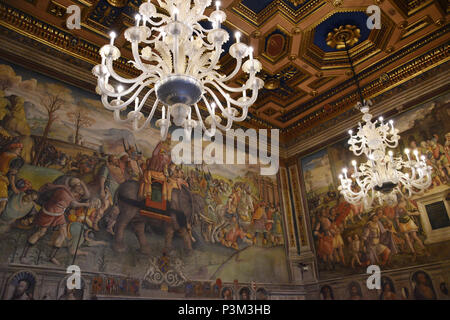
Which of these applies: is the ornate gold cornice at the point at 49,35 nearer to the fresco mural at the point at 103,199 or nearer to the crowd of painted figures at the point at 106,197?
the fresco mural at the point at 103,199

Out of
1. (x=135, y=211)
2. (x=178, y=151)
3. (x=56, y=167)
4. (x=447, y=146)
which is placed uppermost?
(x=178, y=151)

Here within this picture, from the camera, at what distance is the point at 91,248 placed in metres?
6.21

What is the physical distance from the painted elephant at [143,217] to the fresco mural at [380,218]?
12.9 ft

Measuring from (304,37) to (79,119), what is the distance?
5.45 metres

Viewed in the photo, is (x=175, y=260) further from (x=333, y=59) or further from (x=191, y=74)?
(x=333, y=59)

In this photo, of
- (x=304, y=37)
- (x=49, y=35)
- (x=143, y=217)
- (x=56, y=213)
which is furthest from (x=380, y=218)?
(x=49, y=35)

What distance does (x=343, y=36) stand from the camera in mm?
7754

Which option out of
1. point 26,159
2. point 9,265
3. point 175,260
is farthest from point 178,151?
point 9,265

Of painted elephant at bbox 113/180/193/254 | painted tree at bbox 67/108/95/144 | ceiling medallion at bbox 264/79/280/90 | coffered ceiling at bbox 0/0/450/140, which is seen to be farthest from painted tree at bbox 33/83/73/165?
ceiling medallion at bbox 264/79/280/90

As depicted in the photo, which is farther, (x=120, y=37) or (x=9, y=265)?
(x=120, y=37)

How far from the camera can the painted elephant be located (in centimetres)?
678

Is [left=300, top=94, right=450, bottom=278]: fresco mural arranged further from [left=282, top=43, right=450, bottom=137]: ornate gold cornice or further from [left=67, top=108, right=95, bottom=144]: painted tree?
[left=67, top=108, right=95, bottom=144]: painted tree

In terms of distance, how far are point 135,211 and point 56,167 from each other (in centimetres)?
180
